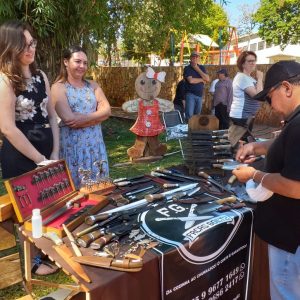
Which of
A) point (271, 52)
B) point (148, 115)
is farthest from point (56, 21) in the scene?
point (271, 52)

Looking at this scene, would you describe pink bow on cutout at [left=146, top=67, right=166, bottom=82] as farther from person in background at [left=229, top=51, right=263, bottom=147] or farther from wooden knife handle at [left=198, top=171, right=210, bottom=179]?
wooden knife handle at [left=198, top=171, right=210, bottom=179]

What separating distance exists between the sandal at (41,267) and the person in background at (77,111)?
2.13 feet

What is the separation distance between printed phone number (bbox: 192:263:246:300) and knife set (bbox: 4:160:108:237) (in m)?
0.68

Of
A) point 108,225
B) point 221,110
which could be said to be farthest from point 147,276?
point 221,110

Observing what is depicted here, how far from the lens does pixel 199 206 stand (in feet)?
6.09

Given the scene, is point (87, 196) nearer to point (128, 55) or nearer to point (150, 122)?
point (150, 122)

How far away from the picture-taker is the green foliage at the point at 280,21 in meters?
29.3

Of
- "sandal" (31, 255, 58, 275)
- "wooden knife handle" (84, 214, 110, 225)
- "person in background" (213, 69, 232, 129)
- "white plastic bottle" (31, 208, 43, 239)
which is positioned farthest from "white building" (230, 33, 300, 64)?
"white plastic bottle" (31, 208, 43, 239)

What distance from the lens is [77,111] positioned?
102 inches

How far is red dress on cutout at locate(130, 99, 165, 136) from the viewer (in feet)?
19.5

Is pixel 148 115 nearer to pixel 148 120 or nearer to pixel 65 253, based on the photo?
pixel 148 120

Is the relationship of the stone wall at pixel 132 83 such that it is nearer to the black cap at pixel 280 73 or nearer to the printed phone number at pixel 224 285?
the printed phone number at pixel 224 285

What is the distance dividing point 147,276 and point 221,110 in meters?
5.89

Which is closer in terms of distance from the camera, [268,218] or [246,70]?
[268,218]
